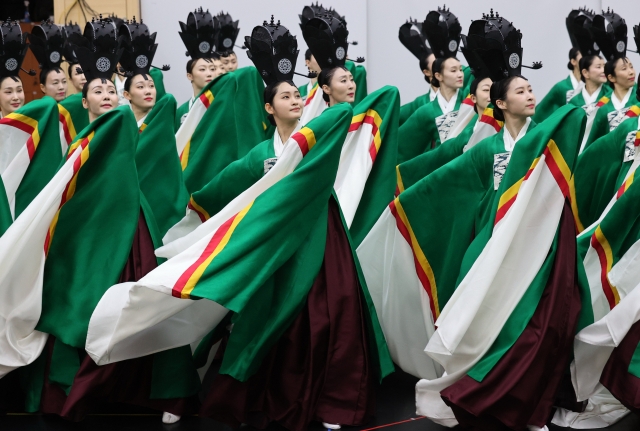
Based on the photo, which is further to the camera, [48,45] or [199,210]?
[48,45]

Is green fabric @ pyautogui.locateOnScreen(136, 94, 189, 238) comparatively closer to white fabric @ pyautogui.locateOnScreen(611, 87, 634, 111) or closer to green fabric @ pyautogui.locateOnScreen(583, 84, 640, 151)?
green fabric @ pyautogui.locateOnScreen(583, 84, 640, 151)

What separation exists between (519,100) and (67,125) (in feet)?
8.00

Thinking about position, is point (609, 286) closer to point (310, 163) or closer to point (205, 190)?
point (310, 163)

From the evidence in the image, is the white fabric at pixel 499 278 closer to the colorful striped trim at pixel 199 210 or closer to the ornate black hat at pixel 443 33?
the colorful striped trim at pixel 199 210

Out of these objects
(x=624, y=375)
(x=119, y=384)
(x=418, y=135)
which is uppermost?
(x=418, y=135)

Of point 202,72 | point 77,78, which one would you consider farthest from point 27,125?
point 202,72

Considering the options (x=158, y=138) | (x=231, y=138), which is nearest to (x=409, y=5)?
(x=231, y=138)

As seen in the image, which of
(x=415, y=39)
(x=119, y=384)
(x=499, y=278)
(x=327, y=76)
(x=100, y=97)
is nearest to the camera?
(x=499, y=278)

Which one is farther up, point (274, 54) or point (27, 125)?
point (274, 54)

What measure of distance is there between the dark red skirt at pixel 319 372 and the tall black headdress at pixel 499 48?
41.1 inches

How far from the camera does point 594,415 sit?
3689mm

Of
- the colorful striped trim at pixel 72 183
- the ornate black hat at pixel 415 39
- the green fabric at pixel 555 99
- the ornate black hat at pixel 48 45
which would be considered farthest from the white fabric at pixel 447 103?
the colorful striped trim at pixel 72 183

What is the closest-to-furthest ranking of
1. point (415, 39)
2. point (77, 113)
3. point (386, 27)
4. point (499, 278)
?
point (499, 278) < point (77, 113) < point (415, 39) < point (386, 27)

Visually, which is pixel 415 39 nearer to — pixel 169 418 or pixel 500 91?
pixel 500 91
